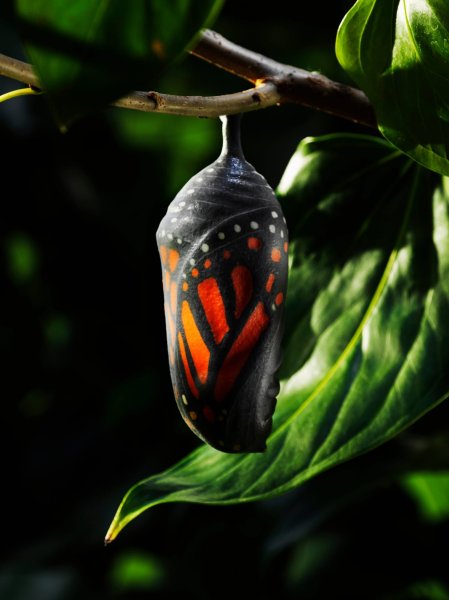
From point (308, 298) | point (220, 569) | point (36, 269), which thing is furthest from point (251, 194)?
point (36, 269)

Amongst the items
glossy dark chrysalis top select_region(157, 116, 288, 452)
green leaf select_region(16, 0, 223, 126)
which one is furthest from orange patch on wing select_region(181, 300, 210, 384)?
green leaf select_region(16, 0, 223, 126)

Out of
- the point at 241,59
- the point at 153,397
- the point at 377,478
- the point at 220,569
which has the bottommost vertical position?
the point at 220,569

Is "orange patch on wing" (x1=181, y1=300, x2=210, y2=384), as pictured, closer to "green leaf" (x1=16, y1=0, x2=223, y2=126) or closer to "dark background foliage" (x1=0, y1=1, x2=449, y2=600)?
"green leaf" (x1=16, y1=0, x2=223, y2=126)

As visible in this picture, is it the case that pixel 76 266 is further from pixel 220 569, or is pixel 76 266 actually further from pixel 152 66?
pixel 152 66

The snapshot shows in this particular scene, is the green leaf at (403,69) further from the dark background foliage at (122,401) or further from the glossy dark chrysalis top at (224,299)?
the dark background foliage at (122,401)

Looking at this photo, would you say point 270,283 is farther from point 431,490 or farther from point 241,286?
point 431,490

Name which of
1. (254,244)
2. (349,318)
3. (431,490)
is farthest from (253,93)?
(431,490)
